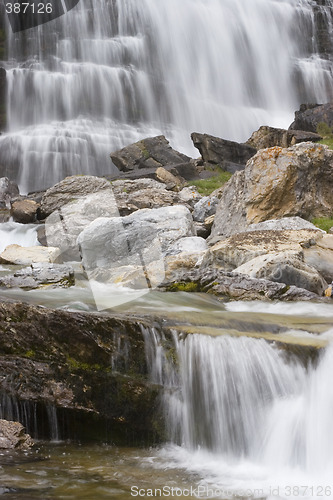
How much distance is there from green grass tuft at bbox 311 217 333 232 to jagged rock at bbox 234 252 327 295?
4069 mm

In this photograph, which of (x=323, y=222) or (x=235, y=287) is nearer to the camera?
(x=235, y=287)

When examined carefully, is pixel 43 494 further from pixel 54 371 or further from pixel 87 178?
pixel 87 178

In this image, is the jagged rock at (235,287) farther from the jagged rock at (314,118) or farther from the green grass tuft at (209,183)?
the jagged rock at (314,118)

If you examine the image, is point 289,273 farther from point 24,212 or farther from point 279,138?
point 279,138

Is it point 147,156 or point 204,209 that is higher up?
point 147,156

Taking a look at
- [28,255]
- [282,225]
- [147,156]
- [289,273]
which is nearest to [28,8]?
[147,156]

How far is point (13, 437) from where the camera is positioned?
175 inches

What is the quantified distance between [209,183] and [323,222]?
7.46 m

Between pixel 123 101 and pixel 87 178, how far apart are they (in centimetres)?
1489

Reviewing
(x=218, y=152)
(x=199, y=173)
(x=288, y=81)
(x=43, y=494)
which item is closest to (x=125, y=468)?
(x=43, y=494)

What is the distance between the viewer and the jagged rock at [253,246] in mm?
8805

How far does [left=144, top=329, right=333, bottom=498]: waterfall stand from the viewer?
4.48 metres

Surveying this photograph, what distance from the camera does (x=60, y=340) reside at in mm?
4949

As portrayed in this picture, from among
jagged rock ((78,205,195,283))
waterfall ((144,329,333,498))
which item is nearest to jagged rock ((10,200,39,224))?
jagged rock ((78,205,195,283))
